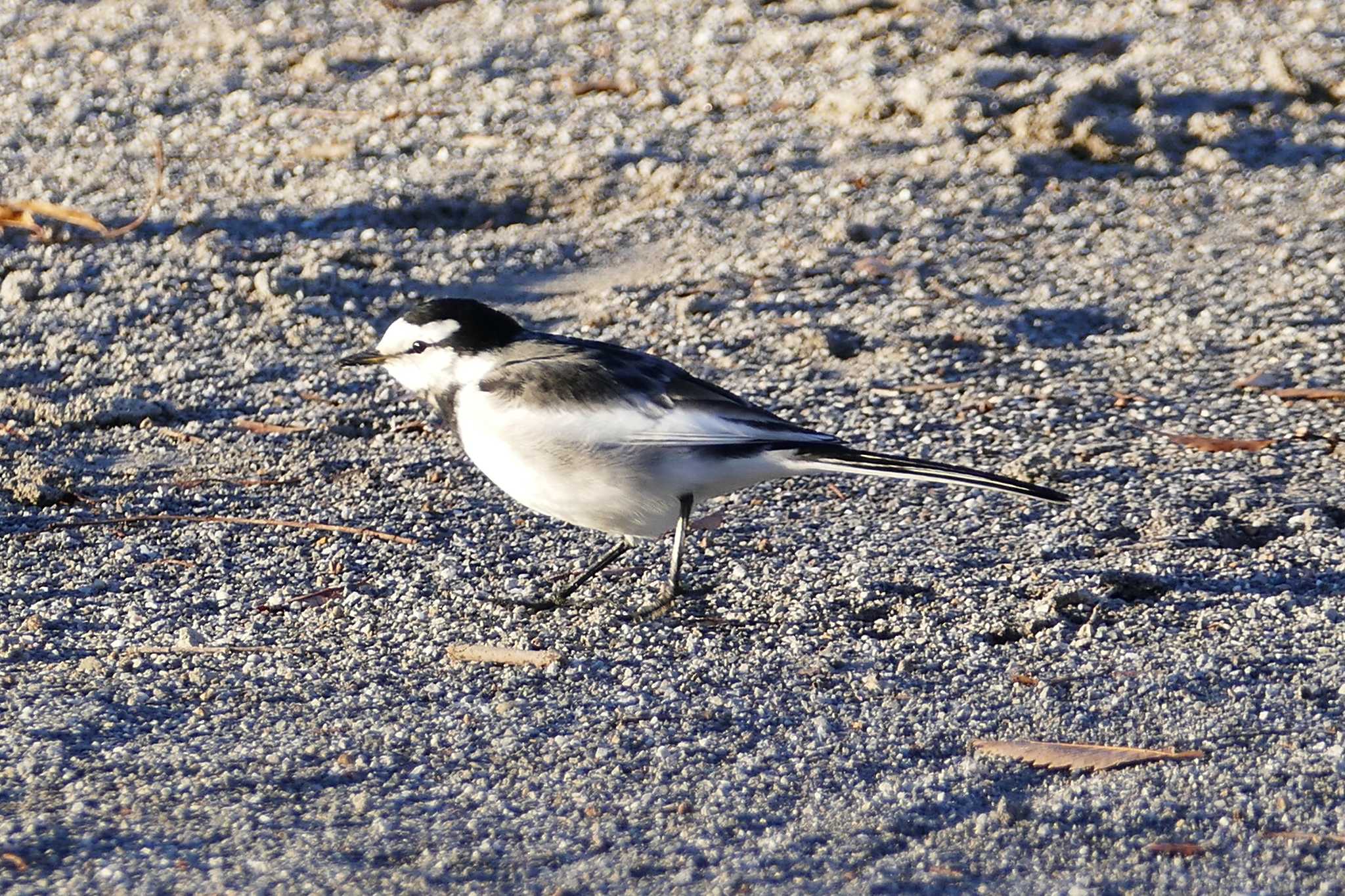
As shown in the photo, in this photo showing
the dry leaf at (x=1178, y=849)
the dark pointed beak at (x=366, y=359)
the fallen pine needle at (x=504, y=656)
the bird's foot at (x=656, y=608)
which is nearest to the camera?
the dry leaf at (x=1178, y=849)

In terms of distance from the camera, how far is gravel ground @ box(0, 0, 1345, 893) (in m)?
3.64

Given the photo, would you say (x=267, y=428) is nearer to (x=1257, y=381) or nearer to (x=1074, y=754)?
(x=1074, y=754)

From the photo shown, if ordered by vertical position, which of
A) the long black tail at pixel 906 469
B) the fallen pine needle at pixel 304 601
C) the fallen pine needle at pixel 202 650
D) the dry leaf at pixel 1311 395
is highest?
the long black tail at pixel 906 469

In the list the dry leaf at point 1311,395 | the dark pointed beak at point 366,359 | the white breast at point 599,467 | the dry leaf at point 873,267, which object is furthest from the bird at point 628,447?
the dry leaf at point 873,267

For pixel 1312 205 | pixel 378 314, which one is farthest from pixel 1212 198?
pixel 378 314

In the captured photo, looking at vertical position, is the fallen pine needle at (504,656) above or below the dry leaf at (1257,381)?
above

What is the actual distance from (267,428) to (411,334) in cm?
127

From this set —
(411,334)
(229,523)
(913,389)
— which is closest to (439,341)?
(411,334)

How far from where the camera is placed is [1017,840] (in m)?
3.50

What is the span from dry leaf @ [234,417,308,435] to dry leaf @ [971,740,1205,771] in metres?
3.35

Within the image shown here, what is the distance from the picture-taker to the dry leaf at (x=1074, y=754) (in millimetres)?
3838

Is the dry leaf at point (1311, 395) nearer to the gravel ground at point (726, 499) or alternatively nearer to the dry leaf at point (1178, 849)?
the gravel ground at point (726, 499)

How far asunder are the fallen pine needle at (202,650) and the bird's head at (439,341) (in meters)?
1.12

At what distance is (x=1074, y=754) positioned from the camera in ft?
12.8
